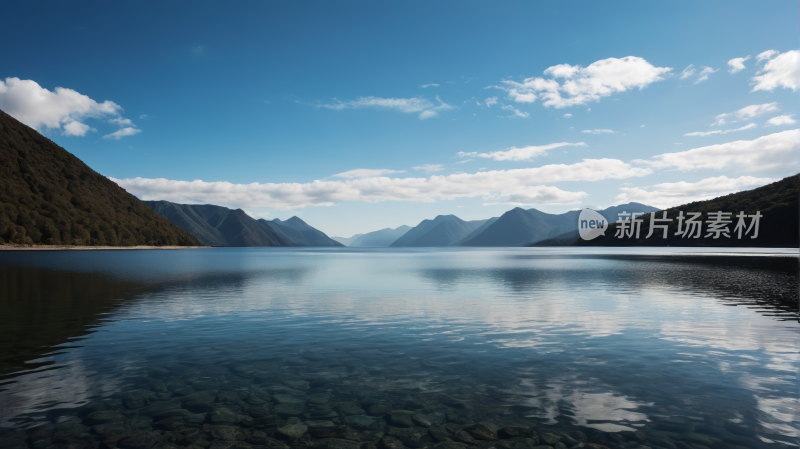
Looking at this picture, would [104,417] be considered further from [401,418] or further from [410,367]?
[410,367]

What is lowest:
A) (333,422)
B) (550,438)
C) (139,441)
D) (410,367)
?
(410,367)

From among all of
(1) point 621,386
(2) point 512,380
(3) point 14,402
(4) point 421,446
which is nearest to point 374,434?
(4) point 421,446

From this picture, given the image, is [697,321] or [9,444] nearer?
[9,444]

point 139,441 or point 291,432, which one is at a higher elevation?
point 139,441

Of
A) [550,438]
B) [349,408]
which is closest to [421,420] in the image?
[349,408]

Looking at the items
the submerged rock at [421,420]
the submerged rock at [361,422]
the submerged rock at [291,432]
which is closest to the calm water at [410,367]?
the submerged rock at [361,422]

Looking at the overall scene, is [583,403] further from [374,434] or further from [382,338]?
[382,338]

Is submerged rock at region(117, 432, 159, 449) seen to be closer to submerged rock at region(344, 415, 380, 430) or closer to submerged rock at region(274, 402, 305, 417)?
submerged rock at region(274, 402, 305, 417)

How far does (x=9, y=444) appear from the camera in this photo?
1138 cm

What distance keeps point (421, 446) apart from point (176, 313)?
29.9m

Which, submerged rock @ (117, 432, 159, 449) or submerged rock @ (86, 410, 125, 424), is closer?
submerged rock @ (117, 432, 159, 449)

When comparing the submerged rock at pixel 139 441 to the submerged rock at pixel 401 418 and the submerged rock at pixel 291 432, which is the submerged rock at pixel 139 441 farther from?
the submerged rock at pixel 401 418

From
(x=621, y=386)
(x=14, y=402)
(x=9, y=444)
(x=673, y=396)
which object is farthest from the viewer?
(x=621, y=386)

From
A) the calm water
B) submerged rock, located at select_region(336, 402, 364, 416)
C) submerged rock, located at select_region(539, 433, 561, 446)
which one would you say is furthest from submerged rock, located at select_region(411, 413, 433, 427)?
submerged rock, located at select_region(539, 433, 561, 446)
